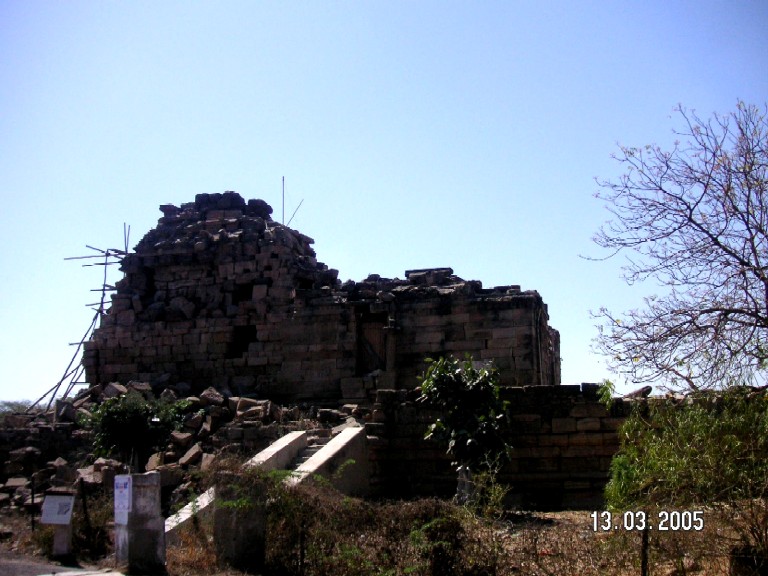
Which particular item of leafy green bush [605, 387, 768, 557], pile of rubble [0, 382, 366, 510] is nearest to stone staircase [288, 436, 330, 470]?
pile of rubble [0, 382, 366, 510]

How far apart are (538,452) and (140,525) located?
7.23m

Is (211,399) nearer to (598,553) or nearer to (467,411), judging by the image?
(467,411)

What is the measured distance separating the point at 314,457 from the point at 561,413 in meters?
4.32

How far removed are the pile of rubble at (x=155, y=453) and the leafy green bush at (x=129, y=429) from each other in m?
0.22

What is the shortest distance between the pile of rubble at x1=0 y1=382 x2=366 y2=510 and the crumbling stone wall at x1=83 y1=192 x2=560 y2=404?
2.24 meters

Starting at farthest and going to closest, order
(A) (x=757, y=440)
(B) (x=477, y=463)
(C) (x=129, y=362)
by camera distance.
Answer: (C) (x=129, y=362) < (B) (x=477, y=463) < (A) (x=757, y=440)

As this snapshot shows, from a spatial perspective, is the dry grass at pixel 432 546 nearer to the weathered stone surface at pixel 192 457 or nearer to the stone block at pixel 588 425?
the weathered stone surface at pixel 192 457

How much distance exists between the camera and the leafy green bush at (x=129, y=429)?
15.2m

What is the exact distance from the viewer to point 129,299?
22750 millimetres

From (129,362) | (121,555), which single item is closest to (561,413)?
(121,555)

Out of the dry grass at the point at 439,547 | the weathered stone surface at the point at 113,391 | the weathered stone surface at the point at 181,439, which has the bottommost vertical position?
the dry grass at the point at 439,547

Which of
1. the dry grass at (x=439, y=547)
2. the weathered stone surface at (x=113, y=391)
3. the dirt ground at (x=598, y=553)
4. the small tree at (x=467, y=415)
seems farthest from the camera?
the weathered stone surface at (x=113, y=391)

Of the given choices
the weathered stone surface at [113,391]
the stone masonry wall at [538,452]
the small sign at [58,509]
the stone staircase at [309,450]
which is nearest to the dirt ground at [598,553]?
the small sign at [58,509]

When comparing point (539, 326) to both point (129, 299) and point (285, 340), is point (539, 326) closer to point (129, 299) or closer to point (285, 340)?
point (285, 340)
